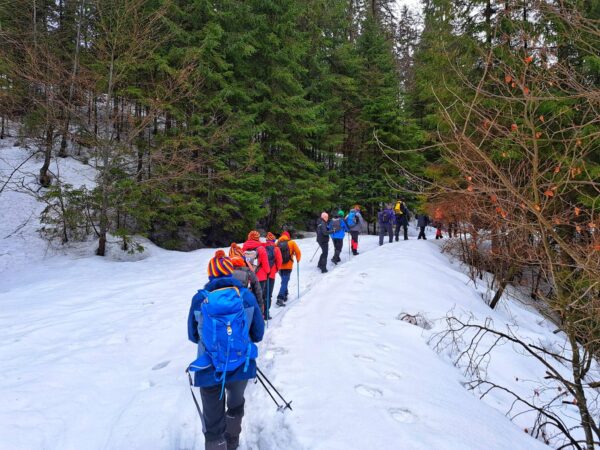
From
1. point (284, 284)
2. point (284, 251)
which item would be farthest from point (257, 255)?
point (284, 284)

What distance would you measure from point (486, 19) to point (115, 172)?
15.4 m

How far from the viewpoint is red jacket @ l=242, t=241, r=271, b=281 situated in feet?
22.3

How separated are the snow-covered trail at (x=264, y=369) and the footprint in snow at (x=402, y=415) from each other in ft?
0.06

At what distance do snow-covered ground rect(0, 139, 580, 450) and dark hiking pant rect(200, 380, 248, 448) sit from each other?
0.48m

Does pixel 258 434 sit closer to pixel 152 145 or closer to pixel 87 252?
pixel 87 252

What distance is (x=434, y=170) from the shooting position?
14148 millimetres

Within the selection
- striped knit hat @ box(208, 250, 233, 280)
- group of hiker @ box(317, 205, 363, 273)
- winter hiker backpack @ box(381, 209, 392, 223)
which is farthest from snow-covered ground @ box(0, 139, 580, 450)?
winter hiker backpack @ box(381, 209, 392, 223)

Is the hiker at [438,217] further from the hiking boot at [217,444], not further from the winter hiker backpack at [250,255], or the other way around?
the hiking boot at [217,444]

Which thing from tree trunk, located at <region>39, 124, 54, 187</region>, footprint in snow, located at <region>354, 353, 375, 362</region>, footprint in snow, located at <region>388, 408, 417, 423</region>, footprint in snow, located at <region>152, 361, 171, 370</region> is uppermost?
tree trunk, located at <region>39, 124, 54, 187</region>

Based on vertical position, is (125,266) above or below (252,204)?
below

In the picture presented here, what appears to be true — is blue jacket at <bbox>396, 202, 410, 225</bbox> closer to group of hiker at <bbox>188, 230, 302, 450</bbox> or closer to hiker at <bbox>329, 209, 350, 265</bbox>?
hiker at <bbox>329, 209, 350, 265</bbox>

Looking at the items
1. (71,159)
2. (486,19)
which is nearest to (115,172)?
(71,159)

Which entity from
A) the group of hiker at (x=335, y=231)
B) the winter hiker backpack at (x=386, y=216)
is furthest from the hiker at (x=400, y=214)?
the group of hiker at (x=335, y=231)

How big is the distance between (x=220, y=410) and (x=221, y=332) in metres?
0.76
